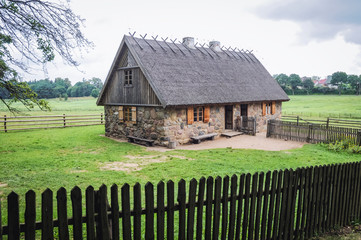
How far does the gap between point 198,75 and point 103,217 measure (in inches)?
648

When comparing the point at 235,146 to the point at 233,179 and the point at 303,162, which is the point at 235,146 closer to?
the point at 303,162

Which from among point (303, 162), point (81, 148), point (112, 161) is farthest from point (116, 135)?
point (303, 162)

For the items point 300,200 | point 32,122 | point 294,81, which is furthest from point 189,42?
point 294,81

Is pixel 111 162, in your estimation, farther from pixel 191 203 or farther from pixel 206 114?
pixel 191 203

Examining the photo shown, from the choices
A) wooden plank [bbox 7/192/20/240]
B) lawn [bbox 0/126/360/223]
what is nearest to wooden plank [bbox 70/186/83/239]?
wooden plank [bbox 7/192/20/240]

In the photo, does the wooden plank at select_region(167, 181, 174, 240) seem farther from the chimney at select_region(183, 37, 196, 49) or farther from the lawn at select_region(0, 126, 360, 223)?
the chimney at select_region(183, 37, 196, 49)

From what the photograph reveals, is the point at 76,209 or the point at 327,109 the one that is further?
the point at 327,109

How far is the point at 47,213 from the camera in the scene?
3.15 m

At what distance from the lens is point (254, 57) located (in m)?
27.2

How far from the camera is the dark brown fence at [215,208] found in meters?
3.24

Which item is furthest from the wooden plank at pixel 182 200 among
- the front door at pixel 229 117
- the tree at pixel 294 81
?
the tree at pixel 294 81

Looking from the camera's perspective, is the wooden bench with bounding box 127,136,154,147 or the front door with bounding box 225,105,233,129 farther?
the front door with bounding box 225,105,233,129

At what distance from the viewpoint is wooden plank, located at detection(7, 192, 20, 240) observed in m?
2.99

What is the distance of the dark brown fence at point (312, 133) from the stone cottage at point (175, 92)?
11.2ft
